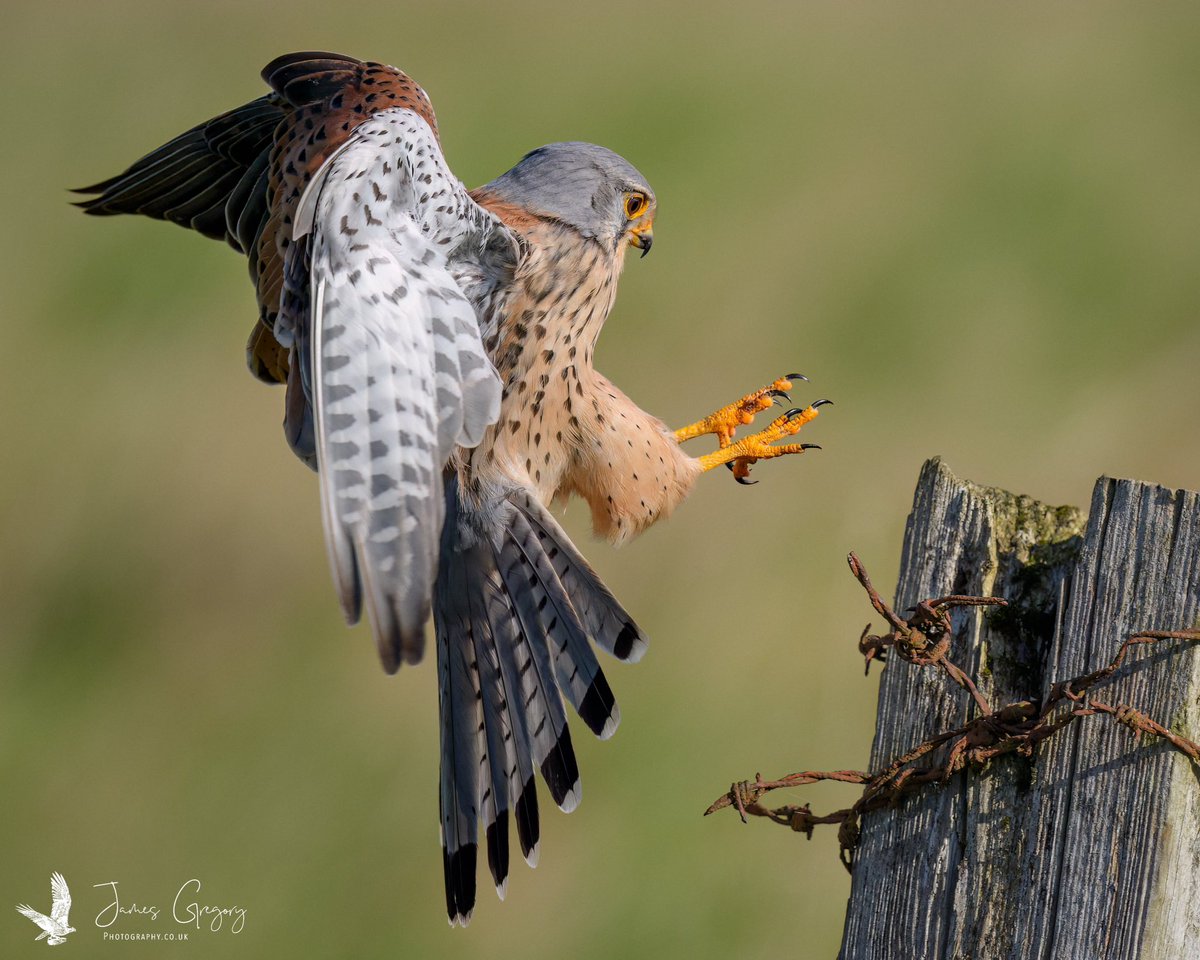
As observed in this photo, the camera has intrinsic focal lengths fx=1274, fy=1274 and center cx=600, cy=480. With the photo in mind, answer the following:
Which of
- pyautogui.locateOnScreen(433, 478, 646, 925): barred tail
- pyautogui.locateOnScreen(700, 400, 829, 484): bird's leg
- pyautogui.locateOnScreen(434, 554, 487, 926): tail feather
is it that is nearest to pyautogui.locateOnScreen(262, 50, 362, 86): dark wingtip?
pyautogui.locateOnScreen(433, 478, 646, 925): barred tail

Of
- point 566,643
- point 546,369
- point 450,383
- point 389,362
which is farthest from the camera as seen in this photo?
point 546,369

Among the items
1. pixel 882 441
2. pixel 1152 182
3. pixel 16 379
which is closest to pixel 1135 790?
pixel 882 441

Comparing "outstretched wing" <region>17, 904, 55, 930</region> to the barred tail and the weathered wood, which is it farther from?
the weathered wood

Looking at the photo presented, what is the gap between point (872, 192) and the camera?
7.66 metres

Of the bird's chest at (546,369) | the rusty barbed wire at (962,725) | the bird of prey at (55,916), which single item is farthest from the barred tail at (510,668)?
the bird of prey at (55,916)

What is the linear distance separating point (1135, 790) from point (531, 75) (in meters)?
7.20

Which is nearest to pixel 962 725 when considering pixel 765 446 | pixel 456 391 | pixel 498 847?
pixel 456 391

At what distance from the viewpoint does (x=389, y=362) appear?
105 inches

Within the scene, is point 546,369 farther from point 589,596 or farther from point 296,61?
point 296,61

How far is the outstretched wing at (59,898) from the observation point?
15.9 ft

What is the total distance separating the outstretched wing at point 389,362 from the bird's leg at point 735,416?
1243 mm

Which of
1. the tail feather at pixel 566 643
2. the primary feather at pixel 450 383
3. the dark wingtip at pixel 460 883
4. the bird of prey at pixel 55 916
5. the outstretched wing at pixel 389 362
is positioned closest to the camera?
the outstretched wing at pixel 389 362

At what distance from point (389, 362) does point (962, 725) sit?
4.45ft

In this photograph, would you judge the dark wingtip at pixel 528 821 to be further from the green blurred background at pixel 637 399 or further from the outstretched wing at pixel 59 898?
the outstretched wing at pixel 59 898
